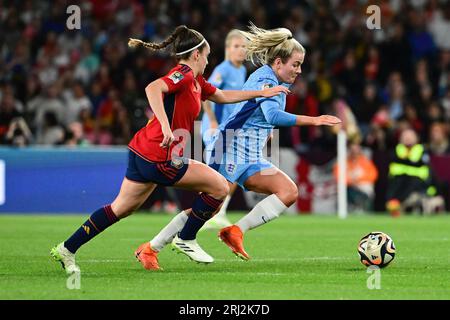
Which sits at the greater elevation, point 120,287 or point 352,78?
point 352,78

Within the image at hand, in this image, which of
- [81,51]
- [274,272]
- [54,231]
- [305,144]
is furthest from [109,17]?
[274,272]

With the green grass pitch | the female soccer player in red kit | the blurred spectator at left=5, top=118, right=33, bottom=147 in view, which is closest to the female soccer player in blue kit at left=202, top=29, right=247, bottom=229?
the green grass pitch

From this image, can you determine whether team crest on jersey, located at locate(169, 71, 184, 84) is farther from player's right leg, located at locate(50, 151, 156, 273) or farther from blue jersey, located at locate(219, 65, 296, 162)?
blue jersey, located at locate(219, 65, 296, 162)

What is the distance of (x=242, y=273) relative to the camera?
27.2ft

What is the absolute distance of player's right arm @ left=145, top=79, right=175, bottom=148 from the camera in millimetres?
7848

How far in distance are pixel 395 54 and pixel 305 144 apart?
2.81 m

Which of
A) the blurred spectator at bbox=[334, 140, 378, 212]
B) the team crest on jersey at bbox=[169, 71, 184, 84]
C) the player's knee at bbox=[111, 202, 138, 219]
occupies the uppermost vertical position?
the team crest on jersey at bbox=[169, 71, 184, 84]

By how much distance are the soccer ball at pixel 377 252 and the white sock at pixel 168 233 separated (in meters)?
1.53

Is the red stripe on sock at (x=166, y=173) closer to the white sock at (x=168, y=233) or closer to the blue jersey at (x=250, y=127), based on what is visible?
the white sock at (x=168, y=233)

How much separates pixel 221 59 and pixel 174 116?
41.7ft

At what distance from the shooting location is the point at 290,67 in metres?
9.46

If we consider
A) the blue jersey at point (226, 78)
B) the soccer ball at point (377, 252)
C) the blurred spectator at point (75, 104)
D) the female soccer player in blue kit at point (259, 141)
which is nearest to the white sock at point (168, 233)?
the female soccer player in blue kit at point (259, 141)

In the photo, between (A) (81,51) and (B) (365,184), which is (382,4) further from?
(A) (81,51)
